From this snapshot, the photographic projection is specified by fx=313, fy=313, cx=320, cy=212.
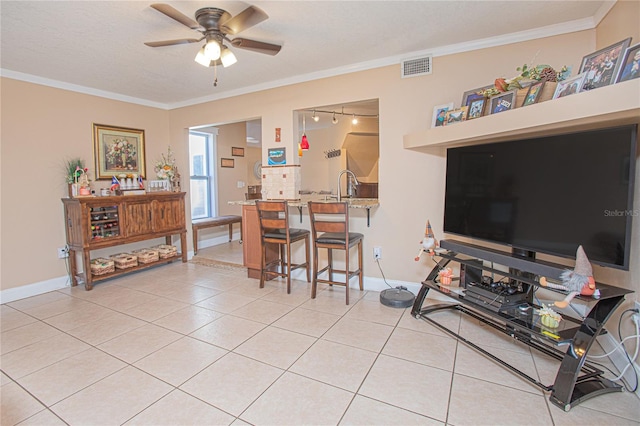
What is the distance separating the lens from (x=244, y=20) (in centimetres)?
202

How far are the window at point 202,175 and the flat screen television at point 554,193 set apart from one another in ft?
15.4

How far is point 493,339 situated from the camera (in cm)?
235

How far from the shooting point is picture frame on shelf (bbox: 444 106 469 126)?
2.61 meters

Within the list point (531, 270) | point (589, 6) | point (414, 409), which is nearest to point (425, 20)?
point (589, 6)

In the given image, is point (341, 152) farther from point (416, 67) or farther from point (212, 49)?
point (212, 49)

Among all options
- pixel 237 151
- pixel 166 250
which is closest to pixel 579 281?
pixel 166 250

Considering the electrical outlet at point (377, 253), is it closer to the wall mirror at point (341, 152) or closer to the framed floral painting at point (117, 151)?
the wall mirror at point (341, 152)

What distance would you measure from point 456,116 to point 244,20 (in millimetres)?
1828

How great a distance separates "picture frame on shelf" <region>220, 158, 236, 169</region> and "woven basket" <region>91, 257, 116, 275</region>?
2801mm

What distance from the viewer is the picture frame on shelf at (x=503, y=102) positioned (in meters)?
2.19

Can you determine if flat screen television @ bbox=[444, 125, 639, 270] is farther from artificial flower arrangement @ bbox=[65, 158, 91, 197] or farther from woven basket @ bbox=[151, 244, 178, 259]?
artificial flower arrangement @ bbox=[65, 158, 91, 197]

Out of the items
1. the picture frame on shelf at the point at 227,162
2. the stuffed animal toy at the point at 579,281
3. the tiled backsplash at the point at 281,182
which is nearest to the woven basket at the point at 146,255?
the tiled backsplash at the point at 281,182

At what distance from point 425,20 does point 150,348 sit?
3.21 meters

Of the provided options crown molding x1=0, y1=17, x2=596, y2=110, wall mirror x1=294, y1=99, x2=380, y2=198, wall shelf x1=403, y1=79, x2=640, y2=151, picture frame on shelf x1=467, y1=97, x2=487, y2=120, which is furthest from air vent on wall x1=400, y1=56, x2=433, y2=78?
wall mirror x1=294, y1=99, x2=380, y2=198
